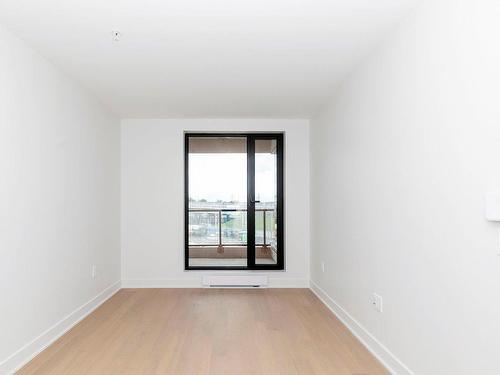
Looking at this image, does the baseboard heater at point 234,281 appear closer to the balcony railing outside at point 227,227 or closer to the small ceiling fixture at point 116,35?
the balcony railing outside at point 227,227

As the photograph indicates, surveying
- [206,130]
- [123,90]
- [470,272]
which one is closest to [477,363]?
[470,272]

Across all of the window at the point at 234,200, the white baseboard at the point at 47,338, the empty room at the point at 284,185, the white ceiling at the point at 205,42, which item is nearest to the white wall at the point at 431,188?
the empty room at the point at 284,185

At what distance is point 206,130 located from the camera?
508 centimetres

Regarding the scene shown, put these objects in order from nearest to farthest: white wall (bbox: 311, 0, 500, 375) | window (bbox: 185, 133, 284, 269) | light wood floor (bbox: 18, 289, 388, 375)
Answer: white wall (bbox: 311, 0, 500, 375), light wood floor (bbox: 18, 289, 388, 375), window (bbox: 185, 133, 284, 269)

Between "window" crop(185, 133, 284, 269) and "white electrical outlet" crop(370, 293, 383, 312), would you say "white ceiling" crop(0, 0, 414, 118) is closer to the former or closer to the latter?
"window" crop(185, 133, 284, 269)

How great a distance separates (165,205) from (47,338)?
239 cm

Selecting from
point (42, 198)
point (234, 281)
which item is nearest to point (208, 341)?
point (42, 198)

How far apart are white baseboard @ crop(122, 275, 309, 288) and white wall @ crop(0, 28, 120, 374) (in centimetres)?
81

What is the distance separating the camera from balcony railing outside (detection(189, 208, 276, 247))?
5293 millimetres

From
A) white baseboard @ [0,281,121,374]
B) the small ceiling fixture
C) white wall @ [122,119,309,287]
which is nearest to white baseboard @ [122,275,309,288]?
white wall @ [122,119,309,287]

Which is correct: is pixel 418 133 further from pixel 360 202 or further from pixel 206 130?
pixel 206 130

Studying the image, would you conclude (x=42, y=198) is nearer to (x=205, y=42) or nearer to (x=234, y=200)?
(x=205, y=42)

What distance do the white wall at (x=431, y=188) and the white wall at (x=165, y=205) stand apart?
6.05 ft

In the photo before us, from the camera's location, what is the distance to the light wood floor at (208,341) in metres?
2.54
